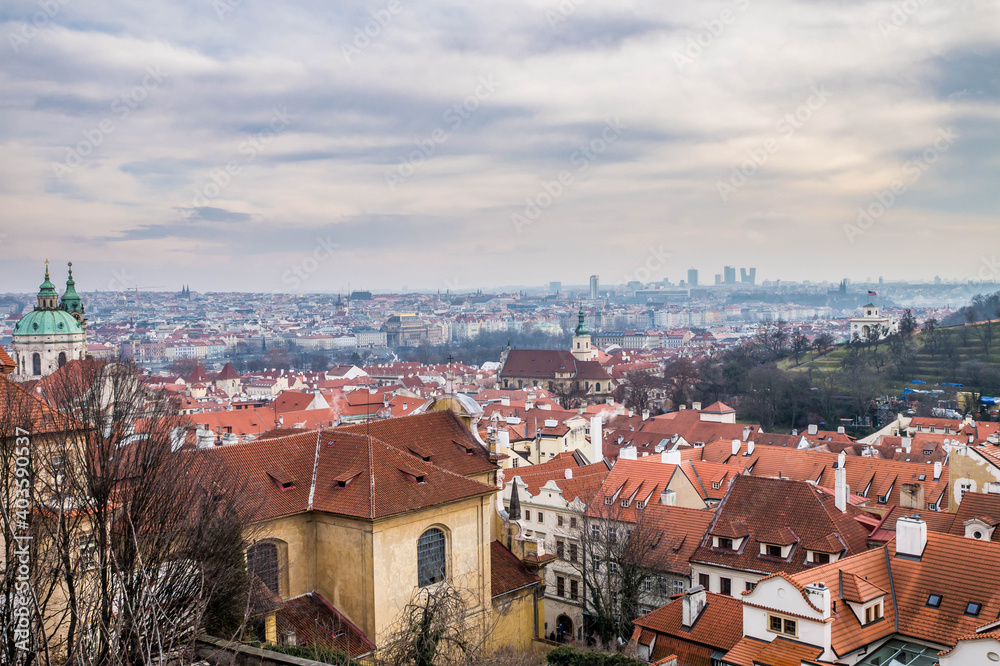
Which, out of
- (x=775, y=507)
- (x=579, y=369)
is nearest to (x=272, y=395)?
(x=579, y=369)

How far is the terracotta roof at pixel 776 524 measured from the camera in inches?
1073

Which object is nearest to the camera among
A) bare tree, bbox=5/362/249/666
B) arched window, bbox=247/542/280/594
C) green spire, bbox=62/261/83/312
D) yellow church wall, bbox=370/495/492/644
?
bare tree, bbox=5/362/249/666

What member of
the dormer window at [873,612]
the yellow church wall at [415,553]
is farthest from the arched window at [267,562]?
the dormer window at [873,612]

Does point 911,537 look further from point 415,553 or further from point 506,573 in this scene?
point 415,553

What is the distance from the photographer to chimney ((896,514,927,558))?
20844mm

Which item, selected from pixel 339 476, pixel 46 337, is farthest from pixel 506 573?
pixel 46 337

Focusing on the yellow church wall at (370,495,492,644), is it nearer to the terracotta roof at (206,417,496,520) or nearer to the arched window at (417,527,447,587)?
the arched window at (417,527,447,587)

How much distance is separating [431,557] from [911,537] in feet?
39.8

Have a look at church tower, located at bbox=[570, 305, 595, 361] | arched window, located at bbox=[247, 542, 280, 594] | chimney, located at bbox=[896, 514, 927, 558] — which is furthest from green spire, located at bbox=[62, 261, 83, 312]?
chimney, located at bbox=[896, 514, 927, 558]

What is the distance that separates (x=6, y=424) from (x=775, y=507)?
76.9 ft

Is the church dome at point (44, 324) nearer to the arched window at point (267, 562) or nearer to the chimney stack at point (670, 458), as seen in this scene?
the chimney stack at point (670, 458)

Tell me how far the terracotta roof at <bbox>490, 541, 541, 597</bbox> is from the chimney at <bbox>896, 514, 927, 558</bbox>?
421 inches

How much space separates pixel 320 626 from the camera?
20.7 metres

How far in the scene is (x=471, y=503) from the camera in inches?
931
